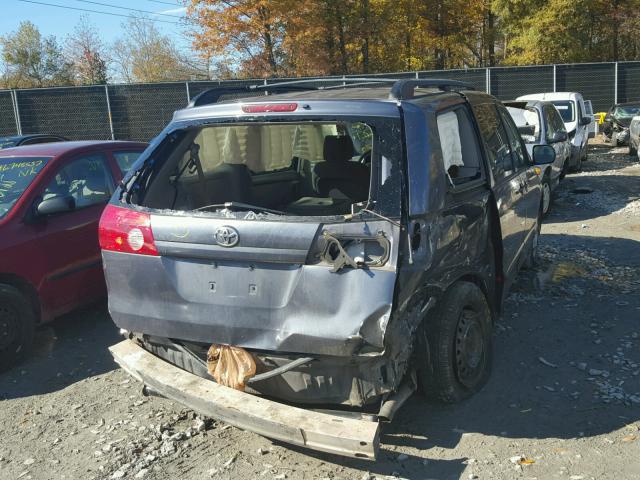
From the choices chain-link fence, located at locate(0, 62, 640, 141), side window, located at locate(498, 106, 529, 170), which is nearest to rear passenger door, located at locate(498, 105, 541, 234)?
side window, located at locate(498, 106, 529, 170)

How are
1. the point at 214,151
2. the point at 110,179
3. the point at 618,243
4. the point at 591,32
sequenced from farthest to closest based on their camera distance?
the point at 591,32 < the point at 618,243 < the point at 110,179 < the point at 214,151

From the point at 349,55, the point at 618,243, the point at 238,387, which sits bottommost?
the point at 618,243

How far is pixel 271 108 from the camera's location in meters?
3.40

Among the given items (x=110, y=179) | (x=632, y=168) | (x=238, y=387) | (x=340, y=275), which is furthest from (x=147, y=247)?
(x=632, y=168)

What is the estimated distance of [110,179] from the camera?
6.14 m

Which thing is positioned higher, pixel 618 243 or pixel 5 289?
pixel 5 289

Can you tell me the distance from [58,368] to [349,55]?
30.6 meters

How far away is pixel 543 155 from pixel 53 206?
4.21 meters

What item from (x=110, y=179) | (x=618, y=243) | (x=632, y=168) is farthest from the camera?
(x=632, y=168)

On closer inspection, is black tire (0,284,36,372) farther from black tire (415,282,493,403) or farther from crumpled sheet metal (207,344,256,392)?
black tire (415,282,493,403)

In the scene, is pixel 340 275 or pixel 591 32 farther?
pixel 591 32

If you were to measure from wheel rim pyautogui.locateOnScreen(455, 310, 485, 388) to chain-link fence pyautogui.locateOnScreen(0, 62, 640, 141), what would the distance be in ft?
49.5

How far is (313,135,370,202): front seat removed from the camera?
4277 millimetres

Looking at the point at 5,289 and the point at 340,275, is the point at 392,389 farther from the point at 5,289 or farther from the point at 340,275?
the point at 5,289
